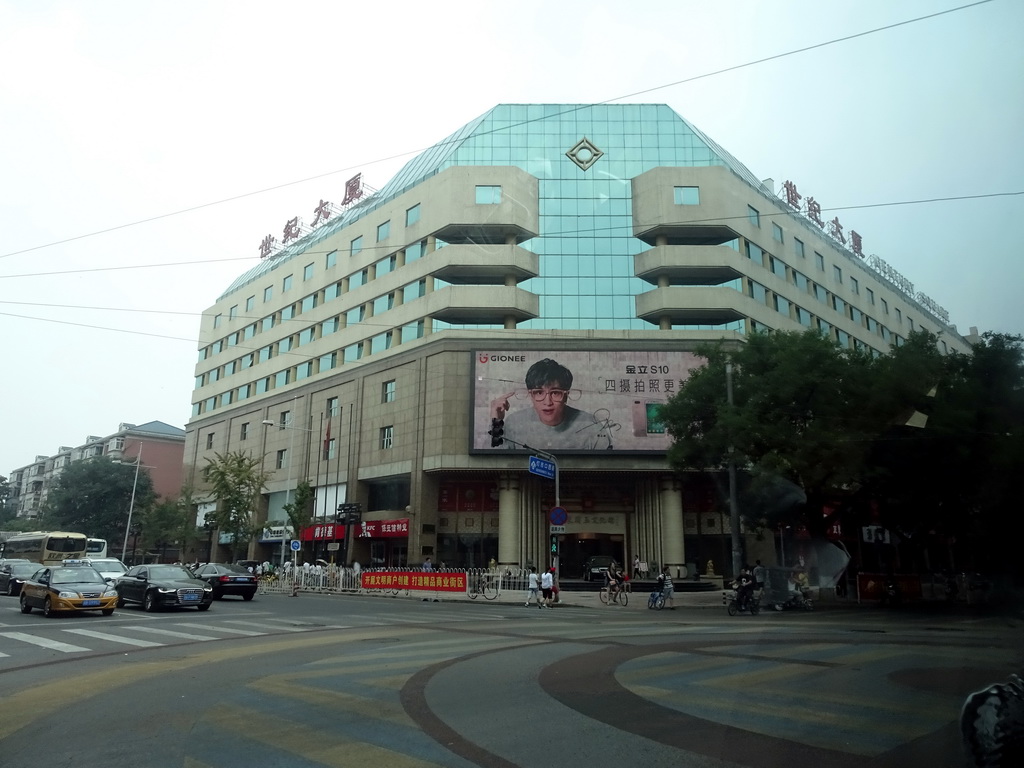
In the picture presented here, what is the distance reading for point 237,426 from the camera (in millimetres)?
59406

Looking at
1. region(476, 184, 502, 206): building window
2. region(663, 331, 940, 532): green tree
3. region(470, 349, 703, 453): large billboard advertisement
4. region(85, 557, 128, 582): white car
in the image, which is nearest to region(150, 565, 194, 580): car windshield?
region(85, 557, 128, 582): white car

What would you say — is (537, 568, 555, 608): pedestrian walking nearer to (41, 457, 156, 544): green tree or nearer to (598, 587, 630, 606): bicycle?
(598, 587, 630, 606): bicycle

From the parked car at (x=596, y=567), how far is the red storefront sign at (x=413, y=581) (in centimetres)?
1025

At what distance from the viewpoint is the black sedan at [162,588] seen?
20.5 metres

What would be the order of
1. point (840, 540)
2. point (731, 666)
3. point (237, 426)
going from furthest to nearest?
point (237, 426)
point (840, 540)
point (731, 666)

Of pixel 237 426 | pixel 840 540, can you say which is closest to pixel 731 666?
pixel 840 540

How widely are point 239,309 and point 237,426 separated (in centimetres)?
1047

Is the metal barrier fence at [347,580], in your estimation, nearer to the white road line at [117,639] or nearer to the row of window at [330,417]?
the row of window at [330,417]

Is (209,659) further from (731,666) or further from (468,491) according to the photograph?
(468,491)

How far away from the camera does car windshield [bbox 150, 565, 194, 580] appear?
2125 cm

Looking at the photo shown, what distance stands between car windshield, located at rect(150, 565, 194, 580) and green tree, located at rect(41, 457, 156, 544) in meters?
52.4

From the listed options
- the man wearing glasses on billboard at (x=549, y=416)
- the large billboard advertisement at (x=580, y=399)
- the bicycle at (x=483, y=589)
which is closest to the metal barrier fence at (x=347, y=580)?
the bicycle at (x=483, y=589)

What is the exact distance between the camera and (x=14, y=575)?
27203 mm

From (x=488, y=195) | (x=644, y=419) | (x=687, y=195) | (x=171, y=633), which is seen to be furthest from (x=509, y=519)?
(x=171, y=633)
